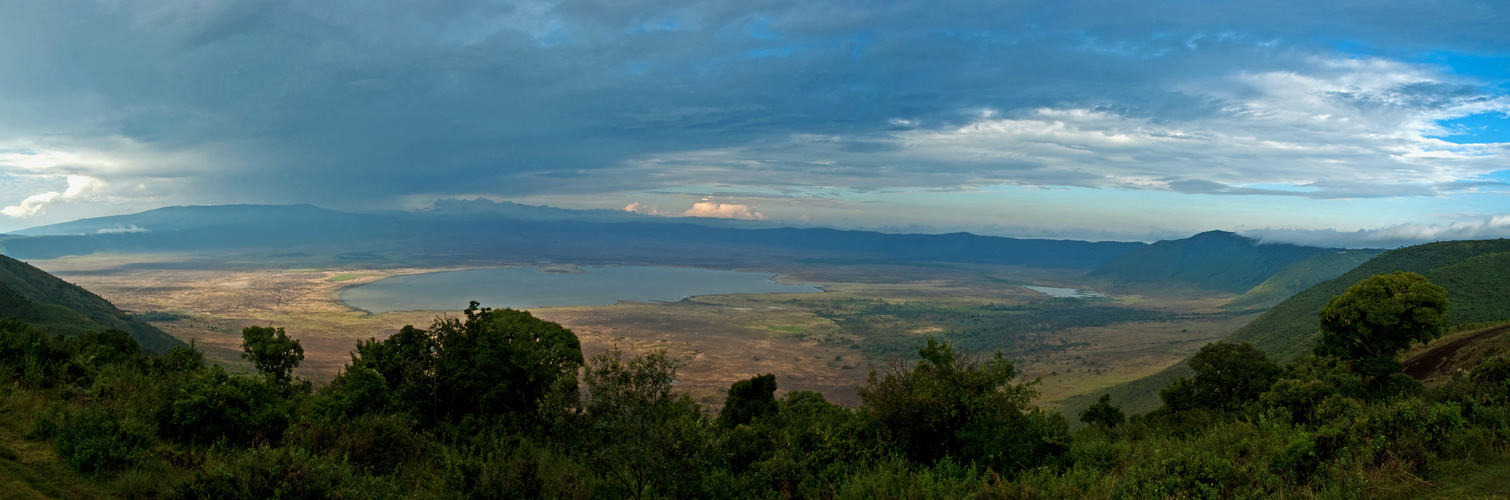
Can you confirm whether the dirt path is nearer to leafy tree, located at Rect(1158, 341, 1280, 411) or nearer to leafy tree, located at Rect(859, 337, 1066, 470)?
leafy tree, located at Rect(1158, 341, 1280, 411)

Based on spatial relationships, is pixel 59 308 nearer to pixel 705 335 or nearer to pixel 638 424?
pixel 638 424

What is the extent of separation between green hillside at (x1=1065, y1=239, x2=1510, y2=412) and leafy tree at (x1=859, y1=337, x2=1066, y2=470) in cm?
4241

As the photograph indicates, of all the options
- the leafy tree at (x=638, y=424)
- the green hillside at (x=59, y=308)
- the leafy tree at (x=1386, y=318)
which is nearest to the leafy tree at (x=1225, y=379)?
the leafy tree at (x=1386, y=318)

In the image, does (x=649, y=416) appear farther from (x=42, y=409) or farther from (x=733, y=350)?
(x=733, y=350)

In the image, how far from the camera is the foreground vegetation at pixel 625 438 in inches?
460

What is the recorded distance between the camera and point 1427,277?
67312 mm

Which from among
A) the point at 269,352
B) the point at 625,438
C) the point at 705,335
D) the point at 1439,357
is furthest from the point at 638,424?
the point at 705,335

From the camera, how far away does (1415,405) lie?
46.1 ft

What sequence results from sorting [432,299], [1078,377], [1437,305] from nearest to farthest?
[1437,305]
[1078,377]
[432,299]

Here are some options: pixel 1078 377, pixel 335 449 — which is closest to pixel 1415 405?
pixel 335 449

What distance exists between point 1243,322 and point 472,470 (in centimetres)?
15885

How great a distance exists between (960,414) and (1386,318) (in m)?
22.0

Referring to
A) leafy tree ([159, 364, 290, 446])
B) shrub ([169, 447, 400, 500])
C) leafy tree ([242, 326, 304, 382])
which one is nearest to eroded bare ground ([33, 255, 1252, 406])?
leafy tree ([242, 326, 304, 382])

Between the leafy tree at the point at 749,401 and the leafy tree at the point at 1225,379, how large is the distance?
65.0ft
